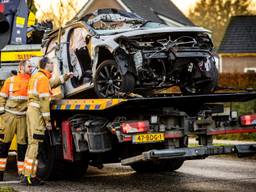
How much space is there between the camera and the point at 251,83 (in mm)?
28062

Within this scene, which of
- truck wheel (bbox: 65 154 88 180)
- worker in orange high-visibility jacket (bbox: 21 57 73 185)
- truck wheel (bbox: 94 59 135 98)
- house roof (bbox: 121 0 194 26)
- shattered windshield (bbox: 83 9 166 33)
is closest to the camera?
truck wheel (bbox: 94 59 135 98)

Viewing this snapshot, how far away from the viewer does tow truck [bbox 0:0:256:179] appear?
388 inches

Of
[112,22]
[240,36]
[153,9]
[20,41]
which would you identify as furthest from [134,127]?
[240,36]

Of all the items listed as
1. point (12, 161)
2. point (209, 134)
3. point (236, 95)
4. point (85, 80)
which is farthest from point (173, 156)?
point (12, 161)

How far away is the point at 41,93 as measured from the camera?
1088cm

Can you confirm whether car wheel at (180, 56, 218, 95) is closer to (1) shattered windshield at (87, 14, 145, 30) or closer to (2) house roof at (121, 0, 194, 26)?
(1) shattered windshield at (87, 14, 145, 30)

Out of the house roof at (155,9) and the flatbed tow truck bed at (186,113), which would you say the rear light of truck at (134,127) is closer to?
the flatbed tow truck bed at (186,113)

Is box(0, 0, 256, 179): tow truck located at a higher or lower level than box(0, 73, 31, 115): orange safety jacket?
lower

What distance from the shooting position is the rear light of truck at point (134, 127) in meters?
9.81

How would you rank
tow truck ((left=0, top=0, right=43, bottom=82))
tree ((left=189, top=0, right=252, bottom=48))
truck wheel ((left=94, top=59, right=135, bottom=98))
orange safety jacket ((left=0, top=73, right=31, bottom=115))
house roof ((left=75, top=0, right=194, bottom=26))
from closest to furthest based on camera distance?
1. truck wheel ((left=94, top=59, right=135, bottom=98))
2. orange safety jacket ((left=0, top=73, right=31, bottom=115))
3. tow truck ((left=0, top=0, right=43, bottom=82))
4. house roof ((left=75, top=0, right=194, bottom=26))
5. tree ((left=189, top=0, right=252, bottom=48))

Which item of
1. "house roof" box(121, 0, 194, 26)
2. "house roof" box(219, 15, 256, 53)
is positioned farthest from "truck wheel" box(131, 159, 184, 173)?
"house roof" box(219, 15, 256, 53)

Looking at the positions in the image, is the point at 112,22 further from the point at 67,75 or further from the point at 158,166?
the point at 158,166

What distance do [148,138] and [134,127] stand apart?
249 mm

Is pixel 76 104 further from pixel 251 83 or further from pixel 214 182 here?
pixel 251 83
